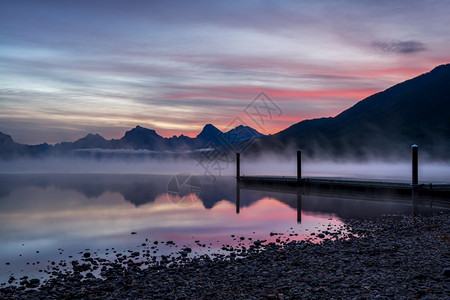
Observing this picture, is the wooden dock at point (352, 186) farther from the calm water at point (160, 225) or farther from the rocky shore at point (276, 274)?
the rocky shore at point (276, 274)

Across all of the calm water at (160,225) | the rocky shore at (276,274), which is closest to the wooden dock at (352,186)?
the calm water at (160,225)

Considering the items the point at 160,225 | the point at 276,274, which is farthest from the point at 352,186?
the point at 276,274

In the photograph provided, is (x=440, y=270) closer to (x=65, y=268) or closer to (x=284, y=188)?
(x=65, y=268)

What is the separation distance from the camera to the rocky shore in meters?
11.0

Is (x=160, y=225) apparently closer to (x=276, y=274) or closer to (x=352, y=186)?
(x=276, y=274)

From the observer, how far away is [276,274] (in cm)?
1312

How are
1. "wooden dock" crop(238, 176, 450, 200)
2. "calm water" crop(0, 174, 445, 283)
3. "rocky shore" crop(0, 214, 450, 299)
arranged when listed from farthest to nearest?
"wooden dock" crop(238, 176, 450, 200)
"calm water" crop(0, 174, 445, 283)
"rocky shore" crop(0, 214, 450, 299)

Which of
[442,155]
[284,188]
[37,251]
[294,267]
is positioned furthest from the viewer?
[442,155]

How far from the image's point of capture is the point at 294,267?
13891 millimetres

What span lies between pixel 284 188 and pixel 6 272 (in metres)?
42.0

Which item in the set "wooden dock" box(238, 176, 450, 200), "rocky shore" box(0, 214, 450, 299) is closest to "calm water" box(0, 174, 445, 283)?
"wooden dock" box(238, 176, 450, 200)

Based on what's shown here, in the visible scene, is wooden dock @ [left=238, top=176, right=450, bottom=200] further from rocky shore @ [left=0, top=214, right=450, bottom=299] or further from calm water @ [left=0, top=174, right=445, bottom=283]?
rocky shore @ [left=0, top=214, right=450, bottom=299]

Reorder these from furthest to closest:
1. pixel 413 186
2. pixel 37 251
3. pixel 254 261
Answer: pixel 413 186 < pixel 37 251 < pixel 254 261

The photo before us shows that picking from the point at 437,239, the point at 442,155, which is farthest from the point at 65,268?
the point at 442,155
